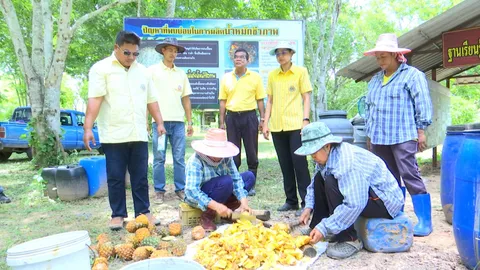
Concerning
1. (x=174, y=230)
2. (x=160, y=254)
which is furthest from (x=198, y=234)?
(x=160, y=254)

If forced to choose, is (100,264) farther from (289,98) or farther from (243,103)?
(243,103)

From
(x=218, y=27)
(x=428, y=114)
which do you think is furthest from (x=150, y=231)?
(x=218, y=27)

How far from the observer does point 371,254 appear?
275cm

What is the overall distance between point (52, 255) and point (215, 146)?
5.62ft

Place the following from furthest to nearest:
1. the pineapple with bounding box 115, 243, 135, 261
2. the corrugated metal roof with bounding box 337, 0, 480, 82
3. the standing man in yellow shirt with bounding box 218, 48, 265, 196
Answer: the corrugated metal roof with bounding box 337, 0, 480, 82 < the standing man in yellow shirt with bounding box 218, 48, 265, 196 < the pineapple with bounding box 115, 243, 135, 261

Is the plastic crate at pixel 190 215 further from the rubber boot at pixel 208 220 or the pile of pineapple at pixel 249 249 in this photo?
the pile of pineapple at pixel 249 249

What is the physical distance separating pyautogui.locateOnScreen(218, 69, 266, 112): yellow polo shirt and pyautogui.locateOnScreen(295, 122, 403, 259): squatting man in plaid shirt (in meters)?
2.13

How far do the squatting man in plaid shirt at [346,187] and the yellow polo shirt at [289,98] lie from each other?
1.23 metres

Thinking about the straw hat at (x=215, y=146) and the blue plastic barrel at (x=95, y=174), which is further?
the blue plastic barrel at (x=95, y=174)

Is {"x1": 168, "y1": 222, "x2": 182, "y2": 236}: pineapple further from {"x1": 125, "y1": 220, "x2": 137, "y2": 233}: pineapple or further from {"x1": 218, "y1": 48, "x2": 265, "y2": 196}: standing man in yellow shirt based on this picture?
{"x1": 218, "y1": 48, "x2": 265, "y2": 196}: standing man in yellow shirt

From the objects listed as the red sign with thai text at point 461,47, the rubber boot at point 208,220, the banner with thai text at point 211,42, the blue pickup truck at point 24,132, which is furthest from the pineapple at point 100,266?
the blue pickup truck at point 24,132

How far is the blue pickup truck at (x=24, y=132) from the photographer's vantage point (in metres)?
9.73

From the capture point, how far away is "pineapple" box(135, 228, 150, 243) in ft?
9.56

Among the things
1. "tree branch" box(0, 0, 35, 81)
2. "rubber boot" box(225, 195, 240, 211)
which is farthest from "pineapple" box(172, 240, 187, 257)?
"tree branch" box(0, 0, 35, 81)
